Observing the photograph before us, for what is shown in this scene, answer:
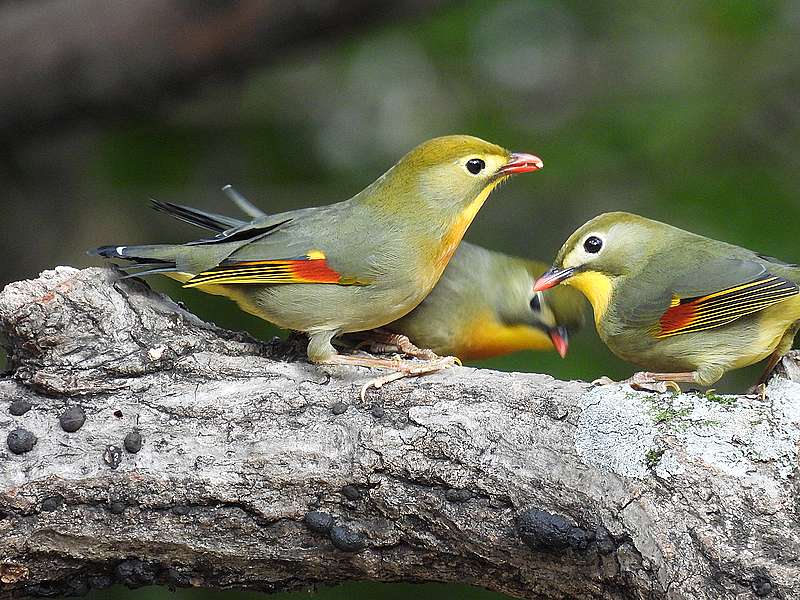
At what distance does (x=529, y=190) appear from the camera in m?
7.23

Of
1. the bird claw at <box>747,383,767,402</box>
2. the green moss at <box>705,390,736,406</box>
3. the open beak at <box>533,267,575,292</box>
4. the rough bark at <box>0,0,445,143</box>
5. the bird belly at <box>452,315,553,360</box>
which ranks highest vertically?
the rough bark at <box>0,0,445,143</box>

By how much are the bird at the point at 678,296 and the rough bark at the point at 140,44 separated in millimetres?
3245

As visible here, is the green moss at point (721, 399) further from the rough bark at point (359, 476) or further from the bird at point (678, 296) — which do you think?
the bird at point (678, 296)

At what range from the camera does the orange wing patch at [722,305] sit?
3807 mm

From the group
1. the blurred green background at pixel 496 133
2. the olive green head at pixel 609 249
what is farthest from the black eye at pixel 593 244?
the blurred green background at pixel 496 133

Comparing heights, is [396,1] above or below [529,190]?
above

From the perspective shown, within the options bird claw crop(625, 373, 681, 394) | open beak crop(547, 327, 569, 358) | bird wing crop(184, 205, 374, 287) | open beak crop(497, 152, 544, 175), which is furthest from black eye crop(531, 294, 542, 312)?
bird wing crop(184, 205, 374, 287)

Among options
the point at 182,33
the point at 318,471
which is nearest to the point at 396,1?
the point at 182,33

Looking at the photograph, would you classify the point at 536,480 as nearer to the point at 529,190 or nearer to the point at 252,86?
the point at 529,190

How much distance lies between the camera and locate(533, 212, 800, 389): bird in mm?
3908

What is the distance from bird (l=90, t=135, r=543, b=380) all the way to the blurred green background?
2069mm

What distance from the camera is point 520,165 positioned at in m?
4.21

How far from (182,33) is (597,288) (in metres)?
3.90

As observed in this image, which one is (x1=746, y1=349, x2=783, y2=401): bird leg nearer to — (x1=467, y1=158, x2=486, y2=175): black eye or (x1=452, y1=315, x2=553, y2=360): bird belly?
(x1=452, y1=315, x2=553, y2=360): bird belly
